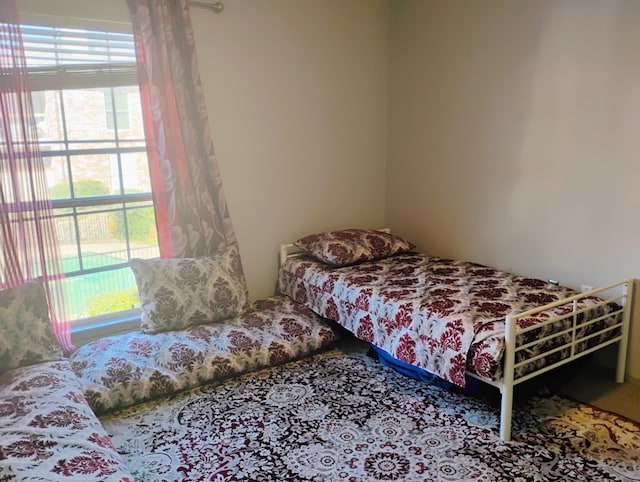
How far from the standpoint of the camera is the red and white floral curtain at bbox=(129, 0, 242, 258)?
10.0 feet

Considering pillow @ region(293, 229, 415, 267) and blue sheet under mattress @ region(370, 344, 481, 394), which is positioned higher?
pillow @ region(293, 229, 415, 267)

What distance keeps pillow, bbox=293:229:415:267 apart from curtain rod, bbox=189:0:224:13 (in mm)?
1612

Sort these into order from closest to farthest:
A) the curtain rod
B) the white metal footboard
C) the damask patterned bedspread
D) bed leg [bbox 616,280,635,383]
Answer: the white metal footboard → the damask patterned bedspread → bed leg [bbox 616,280,635,383] → the curtain rod

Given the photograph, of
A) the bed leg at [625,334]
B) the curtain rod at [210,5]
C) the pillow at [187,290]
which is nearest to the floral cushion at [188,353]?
the pillow at [187,290]

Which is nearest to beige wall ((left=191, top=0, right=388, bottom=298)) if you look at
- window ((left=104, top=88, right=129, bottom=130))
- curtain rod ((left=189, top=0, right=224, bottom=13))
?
curtain rod ((left=189, top=0, right=224, bottom=13))

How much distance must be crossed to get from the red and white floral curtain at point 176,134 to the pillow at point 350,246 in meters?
0.66

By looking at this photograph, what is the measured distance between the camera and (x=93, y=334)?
123 inches

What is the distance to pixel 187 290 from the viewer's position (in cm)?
316

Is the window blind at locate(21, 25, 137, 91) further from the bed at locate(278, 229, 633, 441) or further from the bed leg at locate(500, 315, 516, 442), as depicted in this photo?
the bed leg at locate(500, 315, 516, 442)

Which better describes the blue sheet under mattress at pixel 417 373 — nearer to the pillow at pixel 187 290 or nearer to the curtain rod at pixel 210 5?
the pillow at pixel 187 290

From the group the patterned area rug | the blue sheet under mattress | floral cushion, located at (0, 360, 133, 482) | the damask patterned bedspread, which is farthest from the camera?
the blue sheet under mattress

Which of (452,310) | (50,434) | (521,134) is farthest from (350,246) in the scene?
(50,434)

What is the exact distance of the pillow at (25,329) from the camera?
249 centimetres

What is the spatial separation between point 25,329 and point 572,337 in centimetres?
267
